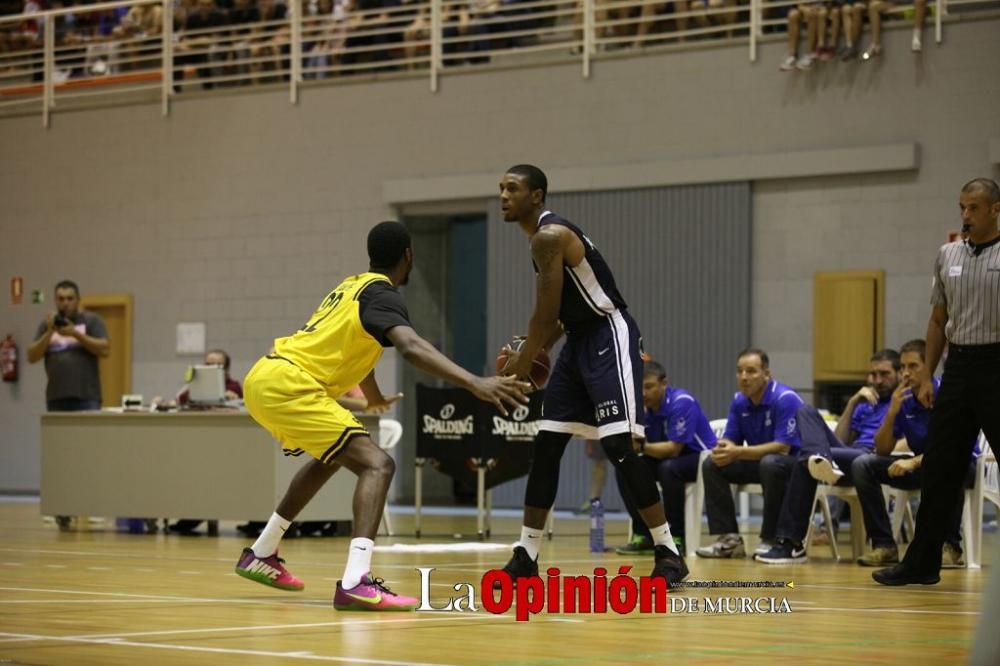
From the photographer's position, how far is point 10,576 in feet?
26.1

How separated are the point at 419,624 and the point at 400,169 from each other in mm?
12566

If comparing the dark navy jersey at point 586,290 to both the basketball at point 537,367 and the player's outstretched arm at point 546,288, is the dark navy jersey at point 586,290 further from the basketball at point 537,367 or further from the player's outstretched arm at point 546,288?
the basketball at point 537,367

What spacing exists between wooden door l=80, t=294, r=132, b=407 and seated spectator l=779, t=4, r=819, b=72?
857 cm

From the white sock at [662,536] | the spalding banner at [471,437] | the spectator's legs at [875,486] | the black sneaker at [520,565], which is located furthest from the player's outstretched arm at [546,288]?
the spalding banner at [471,437]

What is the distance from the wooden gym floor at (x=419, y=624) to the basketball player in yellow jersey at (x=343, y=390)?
176mm

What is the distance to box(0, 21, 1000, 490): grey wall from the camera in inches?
588

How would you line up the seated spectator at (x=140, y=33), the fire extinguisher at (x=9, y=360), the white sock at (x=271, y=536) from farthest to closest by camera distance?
the fire extinguisher at (x=9, y=360) → the seated spectator at (x=140, y=33) → the white sock at (x=271, y=536)

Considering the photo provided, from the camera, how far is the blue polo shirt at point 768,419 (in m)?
10.1

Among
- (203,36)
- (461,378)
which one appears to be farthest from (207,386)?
(203,36)

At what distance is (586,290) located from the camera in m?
7.14

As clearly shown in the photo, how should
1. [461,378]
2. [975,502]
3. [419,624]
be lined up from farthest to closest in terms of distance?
[975,502] → [461,378] → [419,624]

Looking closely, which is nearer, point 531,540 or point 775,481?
point 531,540

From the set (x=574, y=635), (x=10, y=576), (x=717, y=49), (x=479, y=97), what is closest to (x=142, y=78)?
(x=479, y=97)

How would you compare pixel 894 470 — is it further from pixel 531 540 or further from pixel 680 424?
pixel 531 540
